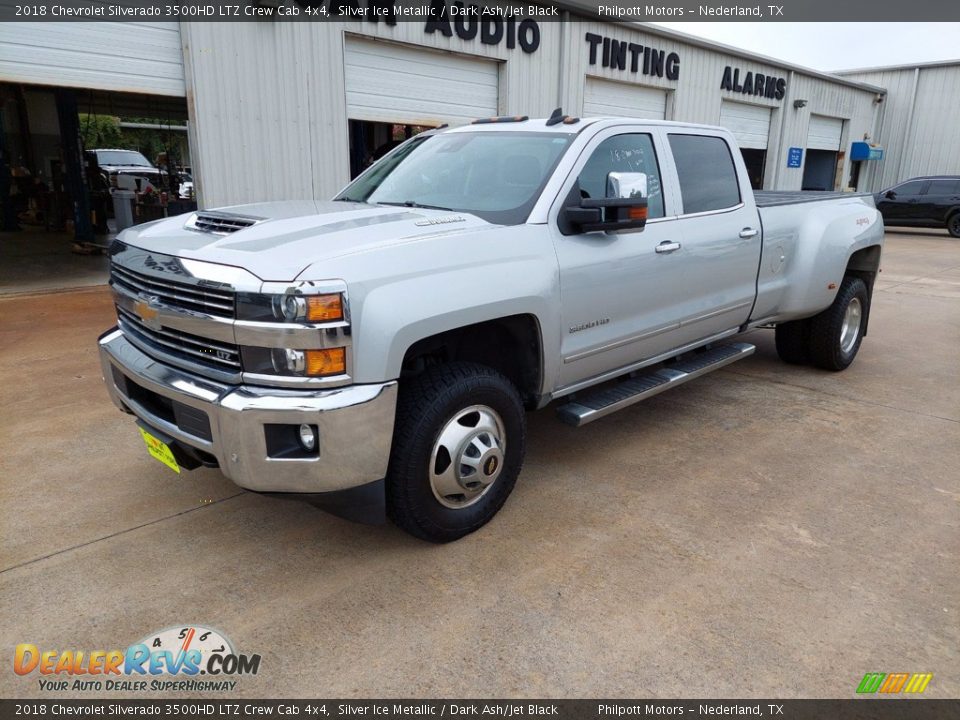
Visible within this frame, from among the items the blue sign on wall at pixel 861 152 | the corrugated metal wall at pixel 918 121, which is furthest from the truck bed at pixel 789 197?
the corrugated metal wall at pixel 918 121

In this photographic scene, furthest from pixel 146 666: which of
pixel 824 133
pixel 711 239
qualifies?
pixel 824 133

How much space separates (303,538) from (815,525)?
248 cm

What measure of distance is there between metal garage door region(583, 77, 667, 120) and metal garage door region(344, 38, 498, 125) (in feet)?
8.60

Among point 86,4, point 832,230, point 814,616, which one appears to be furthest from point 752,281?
point 86,4

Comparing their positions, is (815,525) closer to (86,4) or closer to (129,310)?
(129,310)

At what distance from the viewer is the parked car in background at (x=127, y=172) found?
16.6 meters

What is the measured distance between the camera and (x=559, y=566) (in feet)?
10.1

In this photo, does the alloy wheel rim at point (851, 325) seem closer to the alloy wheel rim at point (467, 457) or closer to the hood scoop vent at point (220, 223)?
the alloy wheel rim at point (467, 457)

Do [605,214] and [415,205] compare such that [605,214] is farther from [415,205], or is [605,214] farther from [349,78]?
[349,78]

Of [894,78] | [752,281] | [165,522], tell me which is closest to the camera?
[165,522]

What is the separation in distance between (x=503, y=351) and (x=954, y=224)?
2072 centimetres

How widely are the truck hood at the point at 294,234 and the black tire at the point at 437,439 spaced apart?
2.05 ft

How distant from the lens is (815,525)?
3.47 meters

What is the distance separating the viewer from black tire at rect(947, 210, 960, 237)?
1922 cm
